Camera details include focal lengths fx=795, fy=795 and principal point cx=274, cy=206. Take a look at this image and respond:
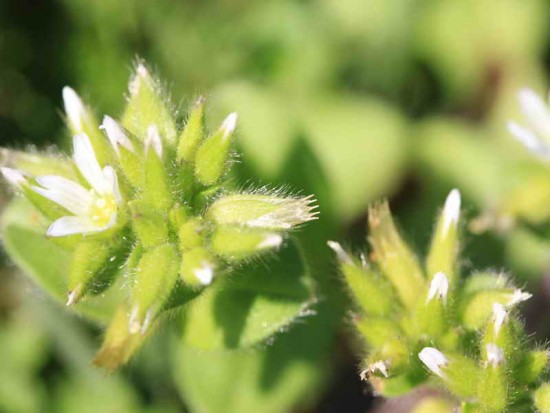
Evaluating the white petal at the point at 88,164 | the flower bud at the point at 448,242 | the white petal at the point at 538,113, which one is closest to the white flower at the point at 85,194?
the white petal at the point at 88,164

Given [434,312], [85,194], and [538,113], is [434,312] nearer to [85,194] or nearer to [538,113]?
[85,194]

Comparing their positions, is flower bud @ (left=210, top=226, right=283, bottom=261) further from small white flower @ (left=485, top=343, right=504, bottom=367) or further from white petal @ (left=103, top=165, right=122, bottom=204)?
small white flower @ (left=485, top=343, right=504, bottom=367)

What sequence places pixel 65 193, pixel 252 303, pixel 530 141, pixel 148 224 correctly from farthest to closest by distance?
pixel 530 141 < pixel 252 303 < pixel 65 193 < pixel 148 224

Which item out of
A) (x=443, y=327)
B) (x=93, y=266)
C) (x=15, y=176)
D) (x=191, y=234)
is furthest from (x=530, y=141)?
(x=15, y=176)

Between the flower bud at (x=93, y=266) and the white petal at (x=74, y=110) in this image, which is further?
the white petal at (x=74, y=110)

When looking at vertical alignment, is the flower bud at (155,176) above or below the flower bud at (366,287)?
above

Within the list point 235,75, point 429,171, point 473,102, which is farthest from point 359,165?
point 473,102

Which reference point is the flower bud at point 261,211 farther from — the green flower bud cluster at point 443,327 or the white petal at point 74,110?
the white petal at point 74,110
